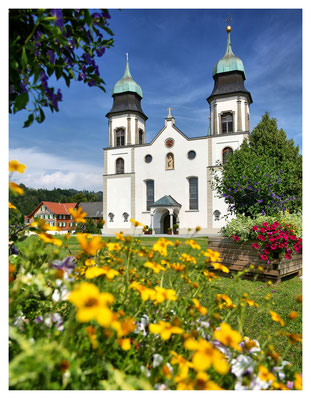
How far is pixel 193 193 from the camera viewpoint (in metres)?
23.7

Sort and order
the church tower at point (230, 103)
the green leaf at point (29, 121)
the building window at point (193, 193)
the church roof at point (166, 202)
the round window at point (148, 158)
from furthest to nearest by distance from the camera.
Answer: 1. the round window at point (148, 158)
2. the building window at point (193, 193)
3. the church roof at point (166, 202)
4. the church tower at point (230, 103)
5. the green leaf at point (29, 121)

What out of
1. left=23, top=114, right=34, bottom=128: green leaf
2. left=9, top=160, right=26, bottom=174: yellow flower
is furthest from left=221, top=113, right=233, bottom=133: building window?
left=9, top=160, right=26, bottom=174: yellow flower

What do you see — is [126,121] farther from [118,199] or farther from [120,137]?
[118,199]

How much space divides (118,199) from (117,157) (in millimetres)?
4154

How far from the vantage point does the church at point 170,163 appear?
73.2 ft

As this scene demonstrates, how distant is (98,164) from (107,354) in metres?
1.11

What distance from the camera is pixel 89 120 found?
156 cm

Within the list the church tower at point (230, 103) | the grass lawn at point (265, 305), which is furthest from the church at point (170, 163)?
the grass lawn at point (265, 305)

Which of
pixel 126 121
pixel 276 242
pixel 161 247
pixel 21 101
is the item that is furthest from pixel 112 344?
pixel 126 121

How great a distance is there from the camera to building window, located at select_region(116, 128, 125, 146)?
1034 inches

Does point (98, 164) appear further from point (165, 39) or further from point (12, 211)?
point (165, 39)

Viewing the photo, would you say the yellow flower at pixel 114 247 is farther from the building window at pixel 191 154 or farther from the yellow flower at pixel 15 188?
the building window at pixel 191 154

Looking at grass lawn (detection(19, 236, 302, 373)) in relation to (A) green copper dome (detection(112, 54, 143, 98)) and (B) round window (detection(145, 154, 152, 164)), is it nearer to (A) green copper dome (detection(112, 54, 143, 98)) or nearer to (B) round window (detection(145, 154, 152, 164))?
(A) green copper dome (detection(112, 54, 143, 98))
